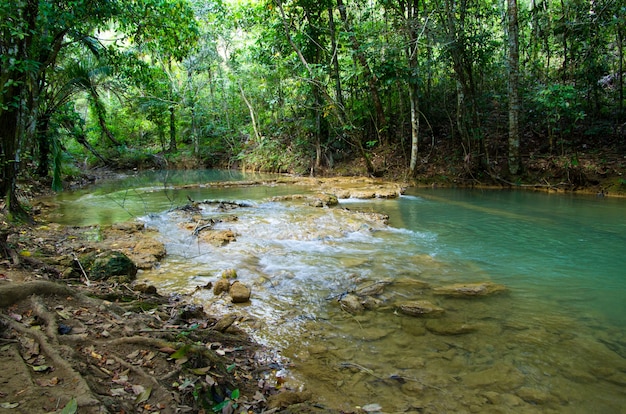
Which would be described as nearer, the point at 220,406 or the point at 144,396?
the point at 144,396

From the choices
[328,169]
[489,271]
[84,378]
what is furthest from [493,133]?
[84,378]

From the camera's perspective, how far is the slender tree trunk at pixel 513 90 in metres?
12.3

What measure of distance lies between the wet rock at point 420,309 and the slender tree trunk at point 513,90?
10875mm

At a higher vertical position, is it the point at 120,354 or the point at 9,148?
the point at 9,148

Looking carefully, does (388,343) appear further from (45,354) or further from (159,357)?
(45,354)

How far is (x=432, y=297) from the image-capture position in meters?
4.95

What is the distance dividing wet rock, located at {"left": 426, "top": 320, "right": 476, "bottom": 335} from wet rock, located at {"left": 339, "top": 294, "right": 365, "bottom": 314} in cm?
80

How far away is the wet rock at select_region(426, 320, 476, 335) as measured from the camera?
4.04m

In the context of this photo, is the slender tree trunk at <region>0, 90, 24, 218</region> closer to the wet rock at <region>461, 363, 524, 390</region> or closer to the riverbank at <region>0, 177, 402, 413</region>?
the riverbank at <region>0, 177, 402, 413</region>

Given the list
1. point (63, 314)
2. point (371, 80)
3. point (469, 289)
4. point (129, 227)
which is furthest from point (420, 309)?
point (371, 80)

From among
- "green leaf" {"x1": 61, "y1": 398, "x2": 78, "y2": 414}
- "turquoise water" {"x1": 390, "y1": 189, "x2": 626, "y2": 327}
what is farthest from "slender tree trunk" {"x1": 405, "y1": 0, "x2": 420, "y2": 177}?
"green leaf" {"x1": 61, "y1": 398, "x2": 78, "y2": 414}

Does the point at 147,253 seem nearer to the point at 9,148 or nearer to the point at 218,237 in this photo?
the point at 218,237

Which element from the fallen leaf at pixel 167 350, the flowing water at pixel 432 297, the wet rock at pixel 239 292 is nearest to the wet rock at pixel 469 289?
the flowing water at pixel 432 297

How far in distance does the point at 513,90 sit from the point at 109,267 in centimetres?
1331
